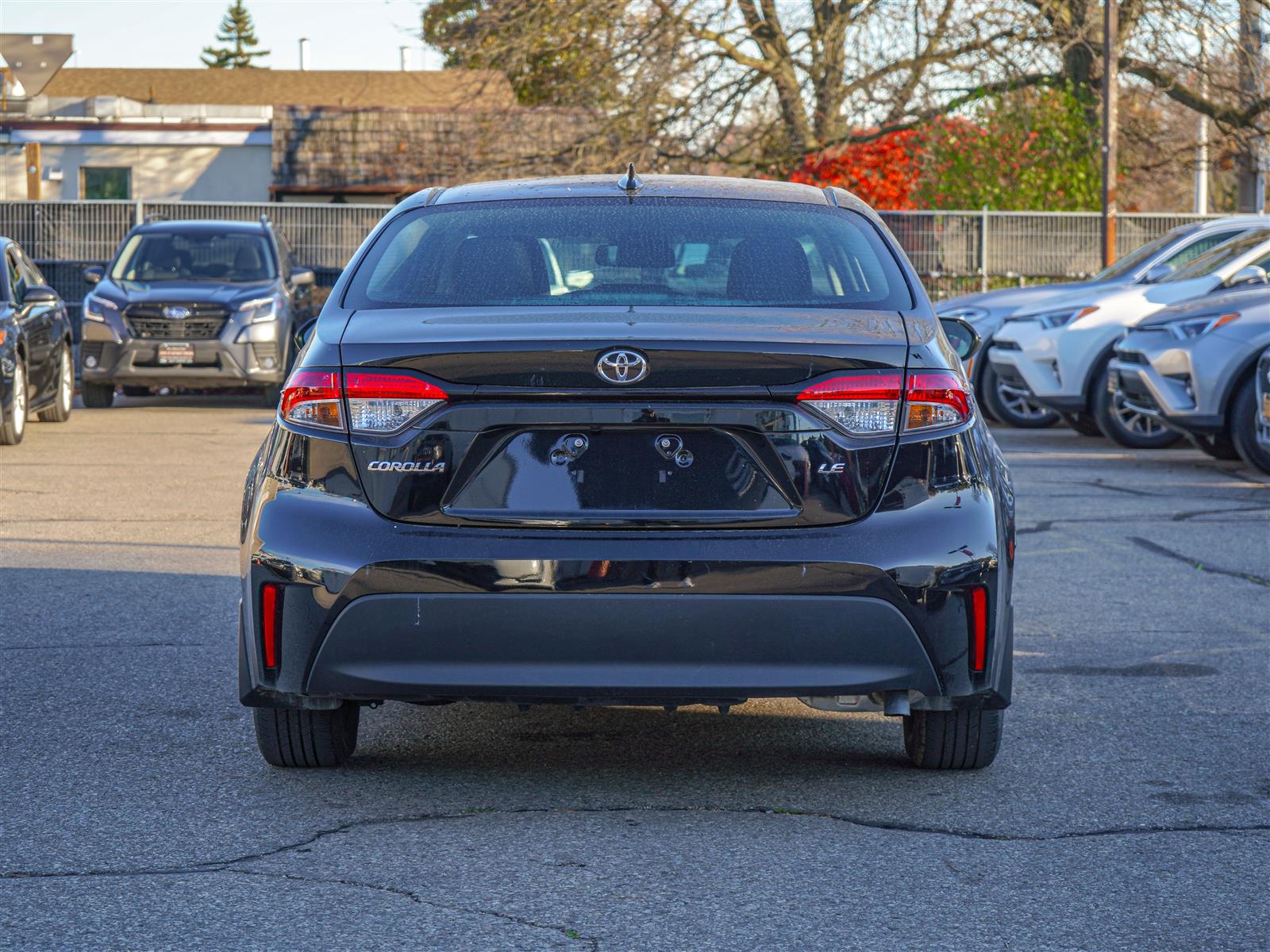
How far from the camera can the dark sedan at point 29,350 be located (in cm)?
1338

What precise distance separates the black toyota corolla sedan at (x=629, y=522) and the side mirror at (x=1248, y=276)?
34.3 feet

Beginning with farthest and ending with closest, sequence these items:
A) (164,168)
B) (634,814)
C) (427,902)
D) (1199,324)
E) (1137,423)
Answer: (164,168) < (1137,423) < (1199,324) < (634,814) < (427,902)

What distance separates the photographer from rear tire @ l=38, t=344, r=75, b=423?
15734 mm

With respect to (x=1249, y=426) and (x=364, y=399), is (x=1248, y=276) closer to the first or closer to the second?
(x=1249, y=426)

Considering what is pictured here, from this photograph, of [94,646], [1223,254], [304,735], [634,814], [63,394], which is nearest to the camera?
[634,814]

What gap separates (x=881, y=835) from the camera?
168 inches

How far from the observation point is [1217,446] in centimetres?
1330

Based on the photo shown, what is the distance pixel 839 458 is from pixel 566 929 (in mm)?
1274

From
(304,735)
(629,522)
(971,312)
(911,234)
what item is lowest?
(304,735)

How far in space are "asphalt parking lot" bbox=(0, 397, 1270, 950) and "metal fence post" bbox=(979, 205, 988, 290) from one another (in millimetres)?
18289

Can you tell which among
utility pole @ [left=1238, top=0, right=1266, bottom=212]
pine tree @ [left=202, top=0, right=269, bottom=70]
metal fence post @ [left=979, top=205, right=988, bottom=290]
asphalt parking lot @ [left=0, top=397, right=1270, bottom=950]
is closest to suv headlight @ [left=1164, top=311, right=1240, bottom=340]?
asphalt parking lot @ [left=0, top=397, right=1270, bottom=950]

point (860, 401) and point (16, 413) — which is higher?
point (860, 401)

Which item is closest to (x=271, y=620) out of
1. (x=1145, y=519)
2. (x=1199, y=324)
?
(x=1145, y=519)

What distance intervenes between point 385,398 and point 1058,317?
1162cm
